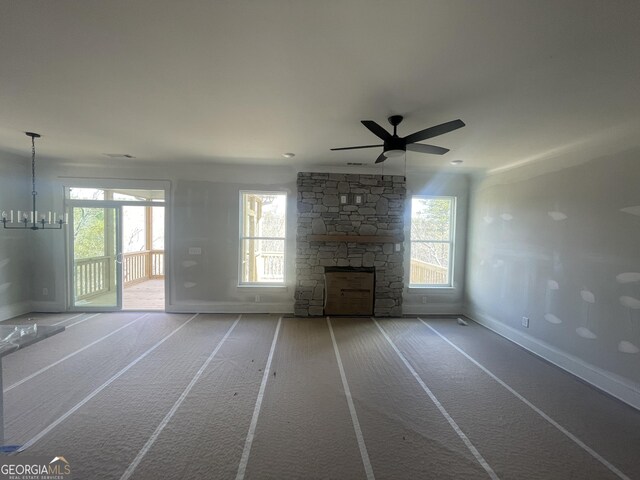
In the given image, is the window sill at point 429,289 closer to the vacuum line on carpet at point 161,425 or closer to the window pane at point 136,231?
the vacuum line on carpet at point 161,425

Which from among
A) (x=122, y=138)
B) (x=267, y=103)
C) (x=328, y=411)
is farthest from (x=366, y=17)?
(x=122, y=138)

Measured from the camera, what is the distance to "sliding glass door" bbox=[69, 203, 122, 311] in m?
4.88

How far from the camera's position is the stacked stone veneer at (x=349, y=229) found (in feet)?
16.2

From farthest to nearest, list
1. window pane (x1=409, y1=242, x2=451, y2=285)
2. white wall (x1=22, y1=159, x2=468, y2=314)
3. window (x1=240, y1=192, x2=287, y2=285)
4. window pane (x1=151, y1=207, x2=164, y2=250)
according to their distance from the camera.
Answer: window pane (x1=151, y1=207, x2=164, y2=250) < window pane (x1=409, y1=242, x2=451, y2=285) < window (x1=240, y1=192, x2=287, y2=285) < white wall (x1=22, y1=159, x2=468, y2=314)

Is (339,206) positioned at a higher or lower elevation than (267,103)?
lower

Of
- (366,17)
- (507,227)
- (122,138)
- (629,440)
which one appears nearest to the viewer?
(366,17)

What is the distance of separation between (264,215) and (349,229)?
1580 millimetres

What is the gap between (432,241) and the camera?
5.22 metres

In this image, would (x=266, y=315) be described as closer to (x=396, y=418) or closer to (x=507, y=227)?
(x=396, y=418)

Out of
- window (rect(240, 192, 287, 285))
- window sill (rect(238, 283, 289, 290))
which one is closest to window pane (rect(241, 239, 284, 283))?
window (rect(240, 192, 287, 285))

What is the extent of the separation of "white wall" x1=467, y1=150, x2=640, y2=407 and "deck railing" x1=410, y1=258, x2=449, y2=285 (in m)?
0.77

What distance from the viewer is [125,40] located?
1624 millimetres

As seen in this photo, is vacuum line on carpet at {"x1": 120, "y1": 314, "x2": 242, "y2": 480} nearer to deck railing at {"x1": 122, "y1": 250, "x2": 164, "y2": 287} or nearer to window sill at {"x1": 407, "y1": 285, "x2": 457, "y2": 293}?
window sill at {"x1": 407, "y1": 285, "x2": 457, "y2": 293}

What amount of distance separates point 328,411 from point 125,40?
2.94 meters
